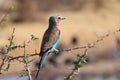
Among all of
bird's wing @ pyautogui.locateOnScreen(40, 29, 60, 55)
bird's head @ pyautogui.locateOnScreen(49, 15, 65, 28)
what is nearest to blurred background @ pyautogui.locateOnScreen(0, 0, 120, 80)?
bird's head @ pyautogui.locateOnScreen(49, 15, 65, 28)

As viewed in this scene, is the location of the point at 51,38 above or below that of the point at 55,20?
below

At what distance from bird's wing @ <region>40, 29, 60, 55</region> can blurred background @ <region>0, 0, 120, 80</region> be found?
932cm

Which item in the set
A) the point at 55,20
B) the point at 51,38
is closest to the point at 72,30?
the point at 55,20

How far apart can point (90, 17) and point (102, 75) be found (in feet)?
25.1

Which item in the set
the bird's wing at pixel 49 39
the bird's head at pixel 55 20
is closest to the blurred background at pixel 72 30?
the bird's head at pixel 55 20

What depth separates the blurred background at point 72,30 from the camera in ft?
59.1

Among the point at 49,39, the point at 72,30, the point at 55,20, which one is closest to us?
the point at 49,39

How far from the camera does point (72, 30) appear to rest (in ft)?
76.9

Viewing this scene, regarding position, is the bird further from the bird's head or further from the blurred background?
the blurred background

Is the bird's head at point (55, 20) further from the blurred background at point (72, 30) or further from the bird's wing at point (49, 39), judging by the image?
the blurred background at point (72, 30)

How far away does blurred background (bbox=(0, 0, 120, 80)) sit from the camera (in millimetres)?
18000

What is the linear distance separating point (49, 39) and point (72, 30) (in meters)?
17.5

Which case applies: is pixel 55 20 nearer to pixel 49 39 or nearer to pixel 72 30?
pixel 49 39

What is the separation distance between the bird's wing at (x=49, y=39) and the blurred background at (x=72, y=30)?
932cm
